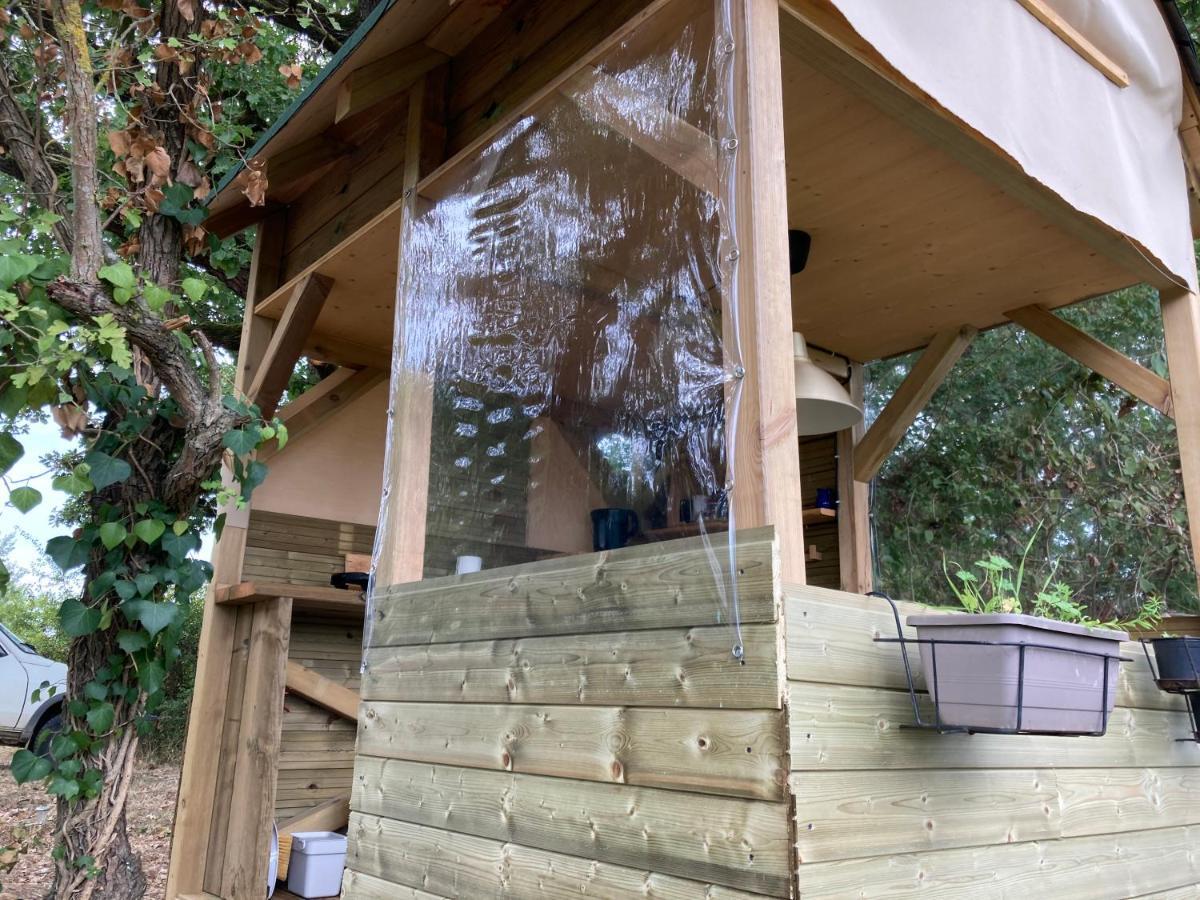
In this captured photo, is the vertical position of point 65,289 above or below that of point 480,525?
above

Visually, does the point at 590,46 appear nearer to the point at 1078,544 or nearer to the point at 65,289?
the point at 65,289

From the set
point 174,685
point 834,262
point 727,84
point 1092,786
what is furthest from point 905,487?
point 174,685

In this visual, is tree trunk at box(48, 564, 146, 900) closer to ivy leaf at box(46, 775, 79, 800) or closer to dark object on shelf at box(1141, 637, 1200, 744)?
ivy leaf at box(46, 775, 79, 800)

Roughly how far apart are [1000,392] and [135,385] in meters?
5.62

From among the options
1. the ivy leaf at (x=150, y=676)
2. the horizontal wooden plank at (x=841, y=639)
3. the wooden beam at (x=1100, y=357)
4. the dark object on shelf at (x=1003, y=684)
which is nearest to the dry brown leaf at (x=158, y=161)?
the ivy leaf at (x=150, y=676)

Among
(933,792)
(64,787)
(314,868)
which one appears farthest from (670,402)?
(314,868)

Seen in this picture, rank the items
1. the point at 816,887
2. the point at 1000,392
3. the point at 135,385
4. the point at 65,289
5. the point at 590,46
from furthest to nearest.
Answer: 1. the point at 1000,392
2. the point at 135,385
3. the point at 65,289
4. the point at 590,46
5. the point at 816,887

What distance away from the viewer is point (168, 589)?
10.5ft

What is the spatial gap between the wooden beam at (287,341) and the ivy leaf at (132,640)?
929 millimetres

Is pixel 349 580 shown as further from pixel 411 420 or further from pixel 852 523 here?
pixel 852 523

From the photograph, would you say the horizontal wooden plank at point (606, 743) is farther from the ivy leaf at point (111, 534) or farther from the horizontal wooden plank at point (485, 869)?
the ivy leaf at point (111, 534)

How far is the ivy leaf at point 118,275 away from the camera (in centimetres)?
257

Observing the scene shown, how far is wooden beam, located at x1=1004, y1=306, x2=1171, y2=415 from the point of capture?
9.32 feet

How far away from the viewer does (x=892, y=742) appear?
1.52 m
